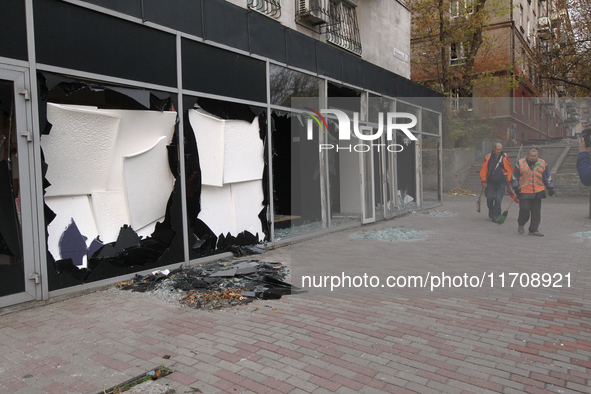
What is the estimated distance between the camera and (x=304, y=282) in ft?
18.9

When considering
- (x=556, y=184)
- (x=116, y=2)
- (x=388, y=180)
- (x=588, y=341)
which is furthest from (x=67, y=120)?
(x=556, y=184)

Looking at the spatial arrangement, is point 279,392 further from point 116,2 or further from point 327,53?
point 327,53

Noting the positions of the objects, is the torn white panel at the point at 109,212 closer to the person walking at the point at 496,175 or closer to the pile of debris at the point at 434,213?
the person walking at the point at 496,175

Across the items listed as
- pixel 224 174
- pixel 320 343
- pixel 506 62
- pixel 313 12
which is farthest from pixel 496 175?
pixel 506 62

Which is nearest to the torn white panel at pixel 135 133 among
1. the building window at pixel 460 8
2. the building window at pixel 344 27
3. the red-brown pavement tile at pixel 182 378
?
the red-brown pavement tile at pixel 182 378

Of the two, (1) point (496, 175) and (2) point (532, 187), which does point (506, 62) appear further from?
(2) point (532, 187)

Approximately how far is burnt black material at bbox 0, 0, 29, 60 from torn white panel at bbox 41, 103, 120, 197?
61 centimetres

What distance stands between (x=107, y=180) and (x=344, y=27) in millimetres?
8182

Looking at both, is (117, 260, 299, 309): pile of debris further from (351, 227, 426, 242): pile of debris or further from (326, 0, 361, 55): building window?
(326, 0, 361, 55): building window

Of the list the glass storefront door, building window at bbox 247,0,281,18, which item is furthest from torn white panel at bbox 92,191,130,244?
building window at bbox 247,0,281,18

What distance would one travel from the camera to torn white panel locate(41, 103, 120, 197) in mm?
4914

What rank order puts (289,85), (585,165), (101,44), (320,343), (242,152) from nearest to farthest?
(320,343) < (101,44) < (242,152) < (585,165) < (289,85)

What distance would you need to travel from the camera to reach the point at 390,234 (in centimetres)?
955

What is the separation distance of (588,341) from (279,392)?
2722 mm
